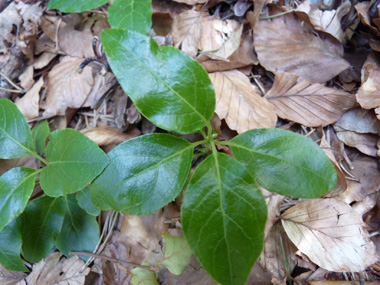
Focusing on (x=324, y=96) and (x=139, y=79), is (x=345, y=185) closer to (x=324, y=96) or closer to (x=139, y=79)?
(x=324, y=96)

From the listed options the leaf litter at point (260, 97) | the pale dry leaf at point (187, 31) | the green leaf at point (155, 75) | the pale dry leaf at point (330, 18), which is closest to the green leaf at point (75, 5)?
the leaf litter at point (260, 97)

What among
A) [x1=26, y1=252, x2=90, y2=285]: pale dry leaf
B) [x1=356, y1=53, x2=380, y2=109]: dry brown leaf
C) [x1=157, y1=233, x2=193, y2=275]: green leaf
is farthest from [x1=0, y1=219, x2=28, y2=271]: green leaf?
[x1=356, y1=53, x2=380, y2=109]: dry brown leaf

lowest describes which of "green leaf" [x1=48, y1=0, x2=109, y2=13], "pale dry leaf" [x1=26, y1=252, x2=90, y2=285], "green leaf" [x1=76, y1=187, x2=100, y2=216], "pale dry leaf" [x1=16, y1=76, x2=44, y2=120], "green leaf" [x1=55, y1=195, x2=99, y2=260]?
"pale dry leaf" [x1=26, y1=252, x2=90, y2=285]

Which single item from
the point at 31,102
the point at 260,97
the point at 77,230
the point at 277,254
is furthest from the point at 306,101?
the point at 31,102

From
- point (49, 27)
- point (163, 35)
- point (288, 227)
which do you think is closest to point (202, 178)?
point (288, 227)

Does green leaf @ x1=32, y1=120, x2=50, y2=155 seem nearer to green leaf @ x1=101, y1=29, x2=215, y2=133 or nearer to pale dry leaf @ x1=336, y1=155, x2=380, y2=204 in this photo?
green leaf @ x1=101, y1=29, x2=215, y2=133

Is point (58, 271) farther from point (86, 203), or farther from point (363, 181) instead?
point (363, 181)

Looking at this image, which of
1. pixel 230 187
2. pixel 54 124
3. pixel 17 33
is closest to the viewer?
pixel 230 187
